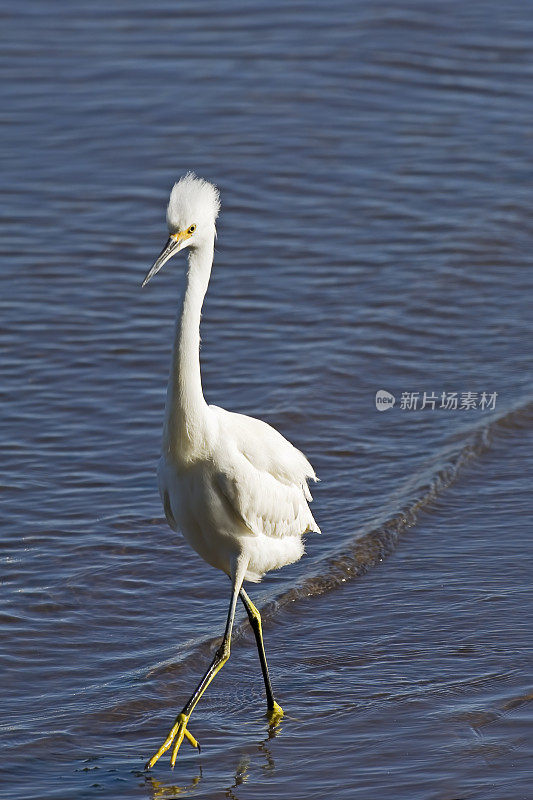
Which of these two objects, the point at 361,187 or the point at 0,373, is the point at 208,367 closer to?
the point at 0,373

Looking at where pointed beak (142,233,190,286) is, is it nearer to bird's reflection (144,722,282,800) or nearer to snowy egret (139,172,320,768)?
snowy egret (139,172,320,768)

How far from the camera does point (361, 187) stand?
42.2 feet

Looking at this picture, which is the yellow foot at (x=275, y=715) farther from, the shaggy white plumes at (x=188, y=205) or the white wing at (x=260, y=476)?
the shaggy white plumes at (x=188, y=205)

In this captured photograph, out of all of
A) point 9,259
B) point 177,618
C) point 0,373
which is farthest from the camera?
point 9,259

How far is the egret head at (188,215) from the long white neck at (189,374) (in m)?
0.07

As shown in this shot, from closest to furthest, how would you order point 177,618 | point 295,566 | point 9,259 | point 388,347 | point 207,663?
point 207,663, point 177,618, point 295,566, point 388,347, point 9,259

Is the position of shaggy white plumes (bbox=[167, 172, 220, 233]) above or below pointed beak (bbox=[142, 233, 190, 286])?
above

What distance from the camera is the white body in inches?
211

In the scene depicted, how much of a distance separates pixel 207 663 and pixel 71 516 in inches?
69.0

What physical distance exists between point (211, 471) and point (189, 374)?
1.60 ft

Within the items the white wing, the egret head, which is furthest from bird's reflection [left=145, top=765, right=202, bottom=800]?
the egret head

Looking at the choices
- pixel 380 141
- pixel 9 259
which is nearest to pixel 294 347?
pixel 9 259

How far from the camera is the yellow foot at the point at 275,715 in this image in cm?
604

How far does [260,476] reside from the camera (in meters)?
5.83
